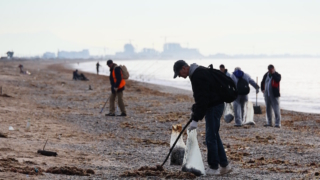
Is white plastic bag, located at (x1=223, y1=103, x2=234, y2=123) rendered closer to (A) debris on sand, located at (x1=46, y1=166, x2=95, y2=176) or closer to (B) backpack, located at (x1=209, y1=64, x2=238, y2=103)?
(B) backpack, located at (x1=209, y1=64, x2=238, y2=103)

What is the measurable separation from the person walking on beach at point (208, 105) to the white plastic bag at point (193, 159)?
0.52 ft

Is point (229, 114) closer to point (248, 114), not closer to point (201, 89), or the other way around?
point (248, 114)

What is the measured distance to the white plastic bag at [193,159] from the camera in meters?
7.71

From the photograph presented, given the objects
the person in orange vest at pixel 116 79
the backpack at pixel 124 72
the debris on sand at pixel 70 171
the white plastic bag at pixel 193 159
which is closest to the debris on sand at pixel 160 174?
the white plastic bag at pixel 193 159

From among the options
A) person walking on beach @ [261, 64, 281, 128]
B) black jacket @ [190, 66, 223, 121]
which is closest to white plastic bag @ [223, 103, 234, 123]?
person walking on beach @ [261, 64, 281, 128]

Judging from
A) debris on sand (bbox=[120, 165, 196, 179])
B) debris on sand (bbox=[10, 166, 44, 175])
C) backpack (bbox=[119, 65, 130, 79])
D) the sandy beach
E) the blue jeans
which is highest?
backpack (bbox=[119, 65, 130, 79])

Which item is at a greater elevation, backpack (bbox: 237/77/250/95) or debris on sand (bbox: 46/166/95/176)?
backpack (bbox: 237/77/250/95)

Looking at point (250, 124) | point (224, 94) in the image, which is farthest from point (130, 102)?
point (224, 94)

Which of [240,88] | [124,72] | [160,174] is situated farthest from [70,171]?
[124,72]

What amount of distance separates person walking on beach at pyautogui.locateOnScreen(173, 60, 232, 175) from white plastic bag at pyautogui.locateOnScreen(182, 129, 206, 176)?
0.52ft

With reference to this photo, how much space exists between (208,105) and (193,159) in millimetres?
853

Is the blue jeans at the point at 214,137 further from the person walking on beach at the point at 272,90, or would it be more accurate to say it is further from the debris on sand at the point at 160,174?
the person walking on beach at the point at 272,90

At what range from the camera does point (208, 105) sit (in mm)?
7551

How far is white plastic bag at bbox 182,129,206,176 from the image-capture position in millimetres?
7707
